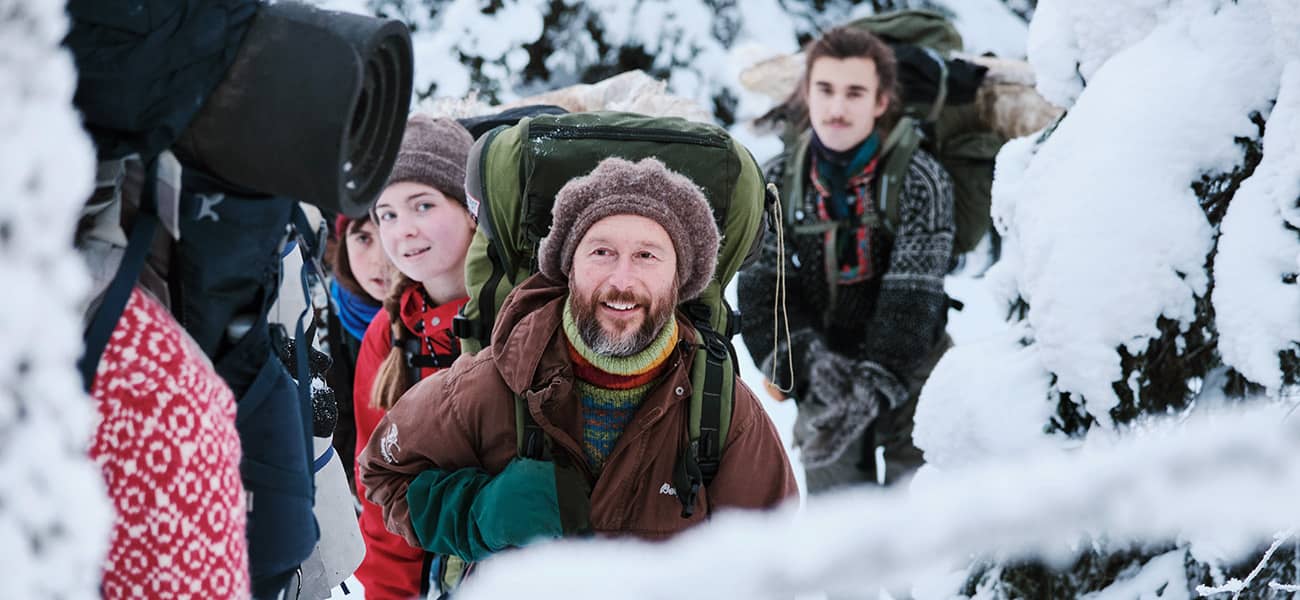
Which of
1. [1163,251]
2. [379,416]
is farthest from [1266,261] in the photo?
[379,416]

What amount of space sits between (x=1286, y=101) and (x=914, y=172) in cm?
227

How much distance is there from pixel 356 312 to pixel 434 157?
97 cm

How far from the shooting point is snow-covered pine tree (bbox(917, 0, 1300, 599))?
2.47m

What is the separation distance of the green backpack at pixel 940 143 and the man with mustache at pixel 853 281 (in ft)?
0.06

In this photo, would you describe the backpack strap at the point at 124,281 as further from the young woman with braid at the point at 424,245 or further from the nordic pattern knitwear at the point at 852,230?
the nordic pattern knitwear at the point at 852,230

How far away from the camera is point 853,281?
4.74 meters

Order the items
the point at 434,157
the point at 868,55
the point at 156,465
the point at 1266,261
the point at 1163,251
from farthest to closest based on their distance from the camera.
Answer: the point at 868,55, the point at 434,157, the point at 1163,251, the point at 1266,261, the point at 156,465

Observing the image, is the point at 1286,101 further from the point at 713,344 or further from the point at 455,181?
the point at 455,181

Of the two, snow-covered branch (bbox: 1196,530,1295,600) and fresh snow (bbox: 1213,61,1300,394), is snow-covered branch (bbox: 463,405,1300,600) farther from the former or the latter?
fresh snow (bbox: 1213,61,1300,394)

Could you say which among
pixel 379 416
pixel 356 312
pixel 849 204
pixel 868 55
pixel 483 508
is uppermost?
pixel 868 55

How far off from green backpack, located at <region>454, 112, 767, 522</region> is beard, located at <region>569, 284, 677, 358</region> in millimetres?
163

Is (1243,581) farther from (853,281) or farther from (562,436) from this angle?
(853,281)

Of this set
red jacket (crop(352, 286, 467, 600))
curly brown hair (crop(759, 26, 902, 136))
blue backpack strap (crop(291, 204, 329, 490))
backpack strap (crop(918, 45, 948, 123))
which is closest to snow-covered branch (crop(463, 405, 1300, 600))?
blue backpack strap (crop(291, 204, 329, 490))

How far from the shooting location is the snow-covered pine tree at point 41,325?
88cm
